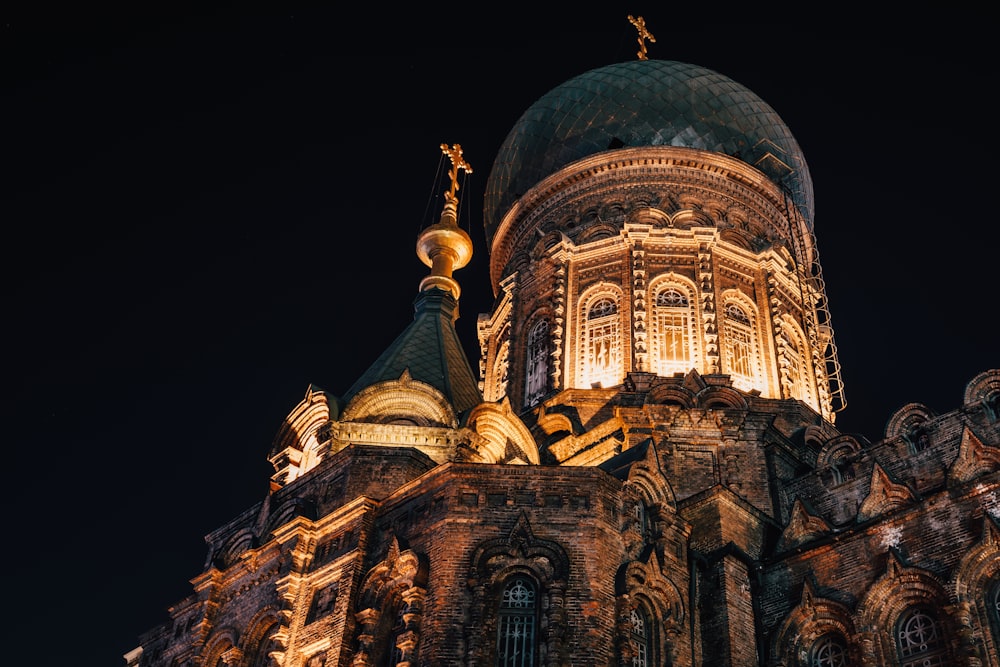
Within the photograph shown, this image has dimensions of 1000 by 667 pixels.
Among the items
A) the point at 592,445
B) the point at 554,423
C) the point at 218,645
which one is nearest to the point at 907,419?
the point at 592,445

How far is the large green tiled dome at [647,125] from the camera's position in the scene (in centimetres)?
2675

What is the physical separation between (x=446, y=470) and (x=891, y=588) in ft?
21.6

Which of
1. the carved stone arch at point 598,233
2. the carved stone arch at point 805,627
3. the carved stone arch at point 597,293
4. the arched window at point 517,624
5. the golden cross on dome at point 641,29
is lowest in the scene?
the arched window at point 517,624

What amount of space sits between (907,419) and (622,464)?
4.76 m

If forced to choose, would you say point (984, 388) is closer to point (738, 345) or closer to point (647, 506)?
point (647, 506)

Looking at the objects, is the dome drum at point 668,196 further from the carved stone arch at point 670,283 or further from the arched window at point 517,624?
the arched window at point 517,624

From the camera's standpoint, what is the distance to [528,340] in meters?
25.2

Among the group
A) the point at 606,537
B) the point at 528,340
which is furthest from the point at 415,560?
the point at 528,340

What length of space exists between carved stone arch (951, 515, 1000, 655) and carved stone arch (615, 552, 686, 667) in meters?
3.83

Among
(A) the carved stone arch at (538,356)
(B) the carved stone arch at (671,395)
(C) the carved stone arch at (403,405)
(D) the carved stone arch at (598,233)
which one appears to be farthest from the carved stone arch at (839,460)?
(D) the carved stone arch at (598,233)

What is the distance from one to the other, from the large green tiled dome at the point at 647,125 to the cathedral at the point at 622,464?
0.24 ft

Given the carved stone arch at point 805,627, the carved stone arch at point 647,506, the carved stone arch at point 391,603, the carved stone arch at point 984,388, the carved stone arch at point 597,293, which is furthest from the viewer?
the carved stone arch at point 597,293

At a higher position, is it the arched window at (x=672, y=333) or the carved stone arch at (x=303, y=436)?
the arched window at (x=672, y=333)

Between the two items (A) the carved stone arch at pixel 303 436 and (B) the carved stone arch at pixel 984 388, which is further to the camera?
(A) the carved stone arch at pixel 303 436
